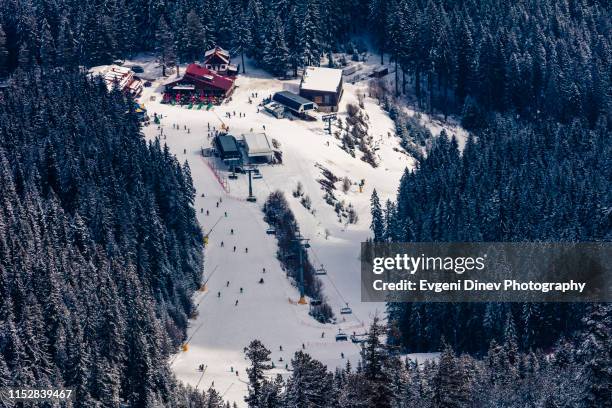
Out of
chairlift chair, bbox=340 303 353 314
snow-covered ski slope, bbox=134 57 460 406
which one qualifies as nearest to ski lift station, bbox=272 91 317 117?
snow-covered ski slope, bbox=134 57 460 406

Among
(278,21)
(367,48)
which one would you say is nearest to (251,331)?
(278,21)

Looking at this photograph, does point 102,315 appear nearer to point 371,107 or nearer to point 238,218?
point 238,218

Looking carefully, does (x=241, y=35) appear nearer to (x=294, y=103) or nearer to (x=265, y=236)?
(x=294, y=103)

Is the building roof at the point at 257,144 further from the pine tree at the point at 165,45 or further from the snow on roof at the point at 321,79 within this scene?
the pine tree at the point at 165,45

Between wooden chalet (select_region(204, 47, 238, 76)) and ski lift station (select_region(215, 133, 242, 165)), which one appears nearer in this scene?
ski lift station (select_region(215, 133, 242, 165))

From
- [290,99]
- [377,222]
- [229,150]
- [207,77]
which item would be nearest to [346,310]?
[377,222]

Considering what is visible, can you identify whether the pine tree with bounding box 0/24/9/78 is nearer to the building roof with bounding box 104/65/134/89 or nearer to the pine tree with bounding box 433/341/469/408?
the building roof with bounding box 104/65/134/89
